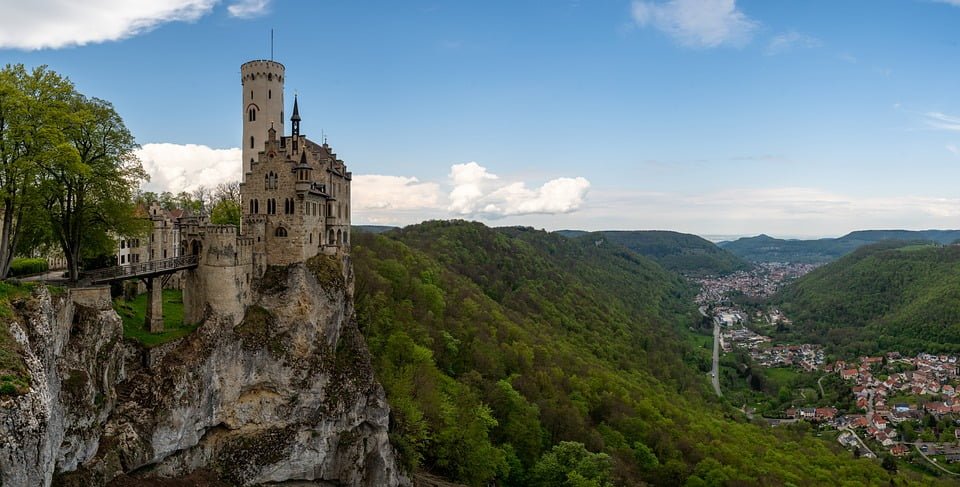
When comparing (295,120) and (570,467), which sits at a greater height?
(295,120)

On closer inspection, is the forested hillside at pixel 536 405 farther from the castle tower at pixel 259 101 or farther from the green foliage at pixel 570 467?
the castle tower at pixel 259 101

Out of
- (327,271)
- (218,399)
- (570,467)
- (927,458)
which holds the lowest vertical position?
(927,458)

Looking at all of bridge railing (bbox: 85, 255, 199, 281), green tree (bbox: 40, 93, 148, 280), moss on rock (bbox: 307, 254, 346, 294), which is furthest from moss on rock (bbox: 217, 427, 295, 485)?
green tree (bbox: 40, 93, 148, 280)

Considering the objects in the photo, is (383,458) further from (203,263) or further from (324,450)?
(203,263)

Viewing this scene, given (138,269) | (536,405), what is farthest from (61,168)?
(536,405)

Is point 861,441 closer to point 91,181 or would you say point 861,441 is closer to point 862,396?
point 862,396

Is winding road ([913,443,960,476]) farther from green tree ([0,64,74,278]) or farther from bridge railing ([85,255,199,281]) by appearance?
green tree ([0,64,74,278])

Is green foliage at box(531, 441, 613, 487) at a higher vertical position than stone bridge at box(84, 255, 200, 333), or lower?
lower
